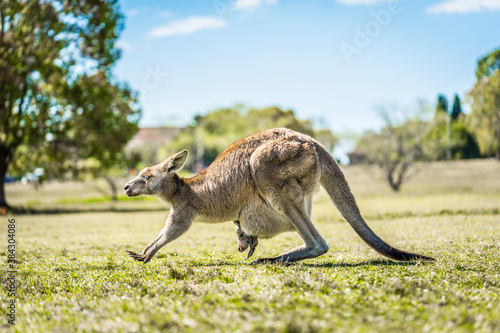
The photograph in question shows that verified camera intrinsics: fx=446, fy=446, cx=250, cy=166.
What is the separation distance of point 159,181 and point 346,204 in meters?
2.48

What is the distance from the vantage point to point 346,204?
216 inches

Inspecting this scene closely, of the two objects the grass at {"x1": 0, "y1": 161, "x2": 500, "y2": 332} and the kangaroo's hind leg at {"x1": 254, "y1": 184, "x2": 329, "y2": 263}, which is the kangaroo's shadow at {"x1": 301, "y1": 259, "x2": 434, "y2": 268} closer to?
the grass at {"x1": 0, "y1": 161, "x2": 500, "y2": 332}

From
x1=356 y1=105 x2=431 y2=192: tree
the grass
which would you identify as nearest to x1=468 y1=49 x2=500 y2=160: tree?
x1=356 y1=105 x2=431 y2=192: tree

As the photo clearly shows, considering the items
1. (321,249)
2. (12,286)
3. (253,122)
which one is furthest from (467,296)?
(253,122)

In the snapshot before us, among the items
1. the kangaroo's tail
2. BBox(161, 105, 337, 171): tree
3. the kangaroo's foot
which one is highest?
BBox(161, 105, 337, 171): tree

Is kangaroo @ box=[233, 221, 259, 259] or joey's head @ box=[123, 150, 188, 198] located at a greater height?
joey's head @ box=[123, 150, 188, 198]

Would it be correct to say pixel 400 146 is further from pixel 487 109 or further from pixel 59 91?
pixel 59 91

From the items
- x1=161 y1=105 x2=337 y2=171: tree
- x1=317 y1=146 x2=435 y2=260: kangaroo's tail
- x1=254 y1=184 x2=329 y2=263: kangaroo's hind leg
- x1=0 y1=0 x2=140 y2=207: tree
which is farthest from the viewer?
x1=161 y1=105 x2=337 y2=171: tree

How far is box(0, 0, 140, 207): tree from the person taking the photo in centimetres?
1922

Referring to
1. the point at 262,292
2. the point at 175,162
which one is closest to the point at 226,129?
the point at 175,162

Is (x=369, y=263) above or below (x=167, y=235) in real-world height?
below

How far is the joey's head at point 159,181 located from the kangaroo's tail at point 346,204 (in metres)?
1.86

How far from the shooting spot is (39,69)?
19.7 meters

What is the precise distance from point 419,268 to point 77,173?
2089 cm
